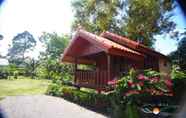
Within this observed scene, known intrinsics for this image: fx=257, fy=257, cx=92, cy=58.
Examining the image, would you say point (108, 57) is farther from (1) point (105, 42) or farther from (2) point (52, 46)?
(2) point (52, 46)

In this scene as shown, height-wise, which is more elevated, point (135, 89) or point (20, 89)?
point (135, 89)

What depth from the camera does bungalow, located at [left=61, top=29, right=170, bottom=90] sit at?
45.1 feet

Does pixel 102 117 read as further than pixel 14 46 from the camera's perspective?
No

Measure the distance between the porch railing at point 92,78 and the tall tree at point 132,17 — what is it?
10.5m

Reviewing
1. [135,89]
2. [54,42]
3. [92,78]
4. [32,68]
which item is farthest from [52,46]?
[135,89]

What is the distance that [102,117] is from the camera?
966 centimetres

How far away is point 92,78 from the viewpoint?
50.8 feet

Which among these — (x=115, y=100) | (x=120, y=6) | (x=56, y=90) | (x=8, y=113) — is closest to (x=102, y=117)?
(x=115, y=100)

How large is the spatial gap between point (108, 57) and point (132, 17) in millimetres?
13439

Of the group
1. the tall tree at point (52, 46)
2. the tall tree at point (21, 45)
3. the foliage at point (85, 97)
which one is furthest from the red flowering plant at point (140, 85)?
the tall tree at point (21, 45)

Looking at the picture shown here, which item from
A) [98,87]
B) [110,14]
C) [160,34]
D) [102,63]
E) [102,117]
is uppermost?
[110,14]

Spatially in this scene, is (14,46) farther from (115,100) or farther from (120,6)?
(115,100)

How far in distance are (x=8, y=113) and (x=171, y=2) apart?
59.2 ft

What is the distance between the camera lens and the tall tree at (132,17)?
24359 millimetres
